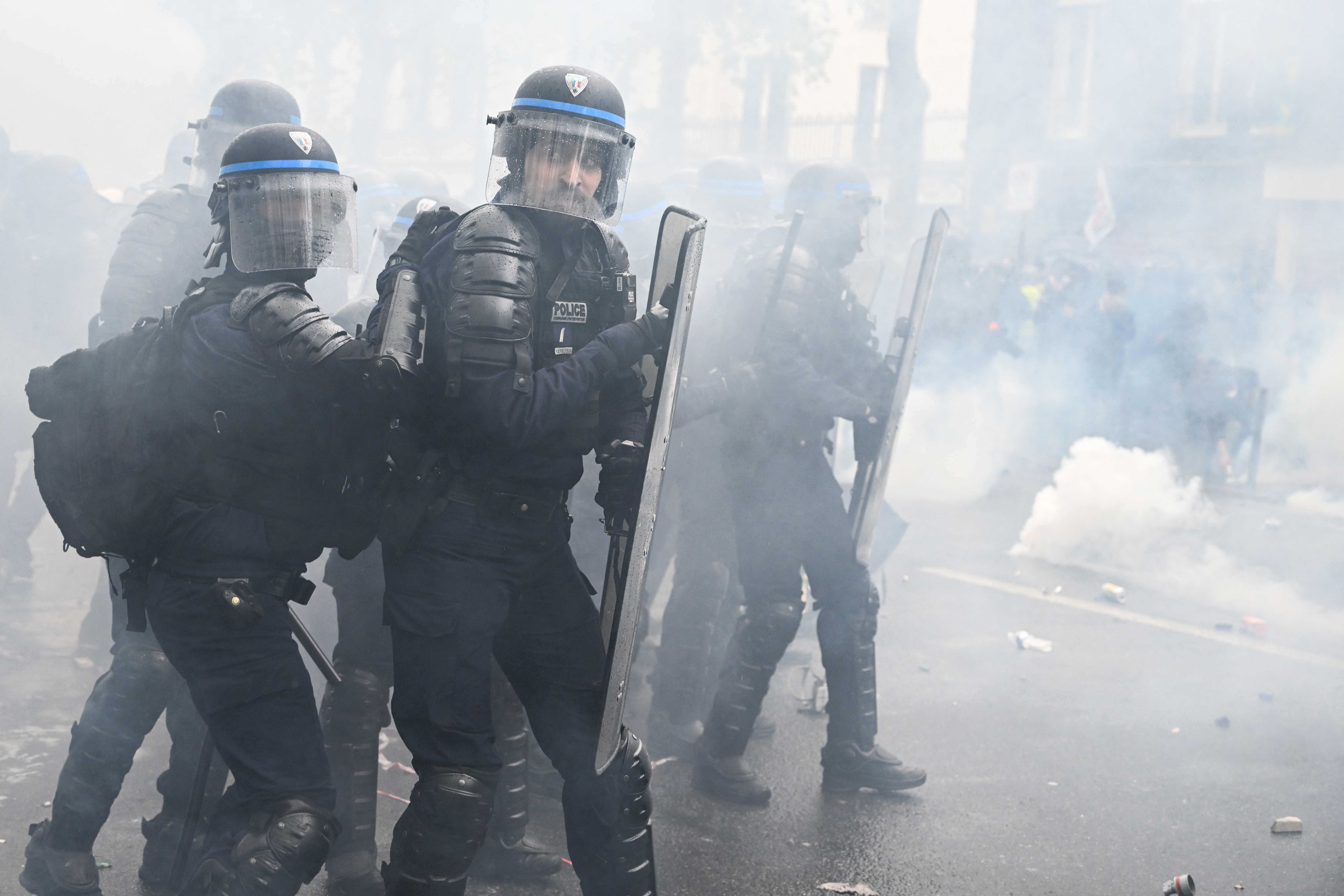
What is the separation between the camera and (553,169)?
8.64 ft

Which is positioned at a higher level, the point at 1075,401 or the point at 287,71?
the point at 287,71

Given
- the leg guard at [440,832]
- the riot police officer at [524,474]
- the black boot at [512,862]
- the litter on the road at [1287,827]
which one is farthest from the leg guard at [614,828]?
the litter on the road at [1287,827]

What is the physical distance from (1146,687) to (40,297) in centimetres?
607

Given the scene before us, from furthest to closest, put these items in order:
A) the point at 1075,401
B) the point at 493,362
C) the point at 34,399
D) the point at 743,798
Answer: the point at 1075,401 → the point at 743,798 → the point at 34,399 → the point at 493,362

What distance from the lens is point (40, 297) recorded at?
276 inches

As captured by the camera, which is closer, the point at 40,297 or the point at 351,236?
the point at 351,236

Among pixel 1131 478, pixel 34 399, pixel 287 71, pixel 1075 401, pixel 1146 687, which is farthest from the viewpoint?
pixel 287 71

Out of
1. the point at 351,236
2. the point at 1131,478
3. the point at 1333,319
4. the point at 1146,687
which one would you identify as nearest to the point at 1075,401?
the point at 1333,319

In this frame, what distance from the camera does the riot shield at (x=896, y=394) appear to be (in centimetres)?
432

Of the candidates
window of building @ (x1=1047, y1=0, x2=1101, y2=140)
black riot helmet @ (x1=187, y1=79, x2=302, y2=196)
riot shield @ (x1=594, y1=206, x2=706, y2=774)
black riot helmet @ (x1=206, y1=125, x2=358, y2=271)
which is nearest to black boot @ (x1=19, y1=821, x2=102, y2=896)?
riot shield @ (x1=594, y1=206, x2=706, y2=774)

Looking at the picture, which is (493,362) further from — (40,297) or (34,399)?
(40,297)

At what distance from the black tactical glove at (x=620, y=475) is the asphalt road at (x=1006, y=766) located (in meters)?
1.24

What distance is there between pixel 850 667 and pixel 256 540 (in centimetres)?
216

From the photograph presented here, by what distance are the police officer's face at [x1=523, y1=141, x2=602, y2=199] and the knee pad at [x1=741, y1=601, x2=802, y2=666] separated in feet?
5.98
